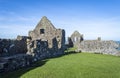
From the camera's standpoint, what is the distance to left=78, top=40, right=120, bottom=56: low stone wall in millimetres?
28234

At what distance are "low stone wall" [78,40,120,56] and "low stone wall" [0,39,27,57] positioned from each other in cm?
1266

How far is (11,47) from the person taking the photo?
1870 cm

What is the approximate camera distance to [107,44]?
29375 millimetres

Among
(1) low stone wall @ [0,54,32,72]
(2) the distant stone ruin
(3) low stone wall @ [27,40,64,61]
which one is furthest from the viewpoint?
(2) the distant stone ruin

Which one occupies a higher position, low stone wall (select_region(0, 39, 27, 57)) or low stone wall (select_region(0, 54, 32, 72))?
low stone wall (select_region(0, 39, 27, 57))

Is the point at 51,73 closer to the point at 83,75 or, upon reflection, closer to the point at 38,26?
the point at 83,75

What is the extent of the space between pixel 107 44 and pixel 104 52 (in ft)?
5.23

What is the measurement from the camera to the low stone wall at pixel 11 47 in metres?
16.9

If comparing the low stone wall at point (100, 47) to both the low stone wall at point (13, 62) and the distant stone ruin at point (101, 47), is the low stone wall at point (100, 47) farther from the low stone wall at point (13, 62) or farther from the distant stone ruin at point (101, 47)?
the low stone wall at point (13, 62)

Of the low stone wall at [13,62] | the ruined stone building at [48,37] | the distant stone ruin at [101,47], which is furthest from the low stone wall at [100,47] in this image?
the low stone wall at [13,62]

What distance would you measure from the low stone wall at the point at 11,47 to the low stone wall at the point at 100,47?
1266cm

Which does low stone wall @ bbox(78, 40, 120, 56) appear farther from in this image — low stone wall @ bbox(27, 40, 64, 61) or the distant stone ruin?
low stone wall @ bbox(27, 40, 64, 61)

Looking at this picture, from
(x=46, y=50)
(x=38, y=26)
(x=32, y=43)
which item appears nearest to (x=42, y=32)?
(x=38, y=26)

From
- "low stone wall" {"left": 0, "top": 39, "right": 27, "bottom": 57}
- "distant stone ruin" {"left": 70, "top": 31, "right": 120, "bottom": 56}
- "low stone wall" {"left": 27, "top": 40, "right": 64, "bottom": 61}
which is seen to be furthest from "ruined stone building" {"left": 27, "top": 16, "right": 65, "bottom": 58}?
"distant stone ruin" {"left": 70, "top": 31, "right": 120, "bottom": 56}
